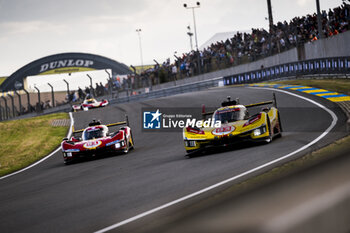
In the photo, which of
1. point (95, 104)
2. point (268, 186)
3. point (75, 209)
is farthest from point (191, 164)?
point (95, 104)

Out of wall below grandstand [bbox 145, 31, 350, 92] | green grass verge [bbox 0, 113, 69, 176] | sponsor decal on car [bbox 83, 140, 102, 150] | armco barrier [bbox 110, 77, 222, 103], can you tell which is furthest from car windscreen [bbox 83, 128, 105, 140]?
armco barrier [bbox 110, 77, 222, 103]

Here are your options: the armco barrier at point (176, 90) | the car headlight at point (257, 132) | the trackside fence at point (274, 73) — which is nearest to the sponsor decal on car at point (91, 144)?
the car headlight at point (257, 132)

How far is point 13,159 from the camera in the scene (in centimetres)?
1828

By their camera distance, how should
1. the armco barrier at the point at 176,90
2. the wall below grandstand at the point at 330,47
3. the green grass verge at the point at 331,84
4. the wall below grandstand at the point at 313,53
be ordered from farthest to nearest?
1. the armco barrier at the point at 176,90
2. the wall below grandstand at the point at 313,53
3. the wall below grandstand at the point at 330,47
4. the green grass verge at the point at 331,84

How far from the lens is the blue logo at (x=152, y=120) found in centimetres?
2148

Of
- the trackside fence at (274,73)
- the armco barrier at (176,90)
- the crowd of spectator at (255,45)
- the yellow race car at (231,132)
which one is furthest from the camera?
the armco barrier at (176,90)

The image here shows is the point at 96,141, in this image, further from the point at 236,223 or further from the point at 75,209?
the point at 236,223

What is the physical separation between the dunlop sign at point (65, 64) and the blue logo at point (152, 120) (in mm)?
53641

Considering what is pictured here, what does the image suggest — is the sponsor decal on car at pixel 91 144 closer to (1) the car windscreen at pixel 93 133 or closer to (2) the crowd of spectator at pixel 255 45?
(1) the car windscreen at pixel 93 133

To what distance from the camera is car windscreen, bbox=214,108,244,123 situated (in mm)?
12524

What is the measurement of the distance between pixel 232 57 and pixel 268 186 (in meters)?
38.9

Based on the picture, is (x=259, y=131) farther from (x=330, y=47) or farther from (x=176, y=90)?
(x=176, y=90)

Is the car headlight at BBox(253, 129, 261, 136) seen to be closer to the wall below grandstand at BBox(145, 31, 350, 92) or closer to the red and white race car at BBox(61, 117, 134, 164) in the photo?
the red and white race car at BBox(61, 117, 134, 164)

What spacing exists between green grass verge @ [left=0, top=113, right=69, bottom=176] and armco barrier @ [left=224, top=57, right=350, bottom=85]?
12.3 metres
